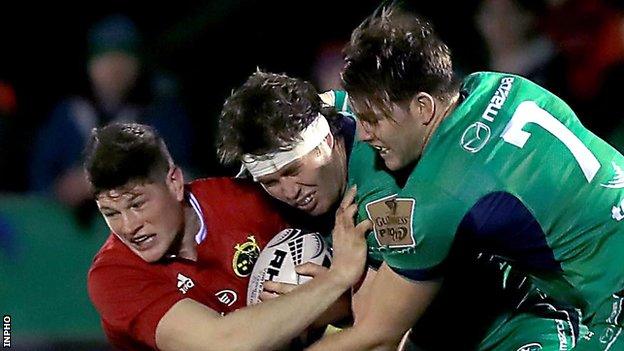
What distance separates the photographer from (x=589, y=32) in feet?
19.7

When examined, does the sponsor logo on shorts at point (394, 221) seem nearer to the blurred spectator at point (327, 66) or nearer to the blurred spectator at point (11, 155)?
the blurred spectator at point (327, 66)

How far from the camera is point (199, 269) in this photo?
383cm

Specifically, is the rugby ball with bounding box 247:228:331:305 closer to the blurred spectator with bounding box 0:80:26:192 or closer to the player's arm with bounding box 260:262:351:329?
the player's arm with bounding box 260:262:351:329

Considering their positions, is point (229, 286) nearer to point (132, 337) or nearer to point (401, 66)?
point (132, 337)

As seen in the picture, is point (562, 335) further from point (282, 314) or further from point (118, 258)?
point (118, 258)

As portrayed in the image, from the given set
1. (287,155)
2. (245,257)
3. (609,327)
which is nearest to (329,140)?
(287,155)

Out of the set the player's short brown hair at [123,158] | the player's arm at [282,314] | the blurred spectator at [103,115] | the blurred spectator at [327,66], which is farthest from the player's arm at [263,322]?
the blurred spectator at [103,115]

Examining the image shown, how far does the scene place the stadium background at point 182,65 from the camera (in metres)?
5.97

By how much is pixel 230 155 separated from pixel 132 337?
669mm

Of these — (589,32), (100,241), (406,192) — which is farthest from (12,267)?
(406,192)

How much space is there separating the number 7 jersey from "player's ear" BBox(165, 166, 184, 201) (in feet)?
2.74

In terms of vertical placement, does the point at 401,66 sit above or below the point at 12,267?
above

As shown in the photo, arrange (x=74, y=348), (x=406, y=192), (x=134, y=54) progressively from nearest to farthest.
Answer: (x=406, y=192), (x=74, y=348), (x=134, y=54)

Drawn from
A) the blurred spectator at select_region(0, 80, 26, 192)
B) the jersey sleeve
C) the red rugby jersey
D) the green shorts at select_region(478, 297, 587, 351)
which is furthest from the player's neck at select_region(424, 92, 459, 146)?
the blurred spectator at select_region(0, 80, 26, 192)
